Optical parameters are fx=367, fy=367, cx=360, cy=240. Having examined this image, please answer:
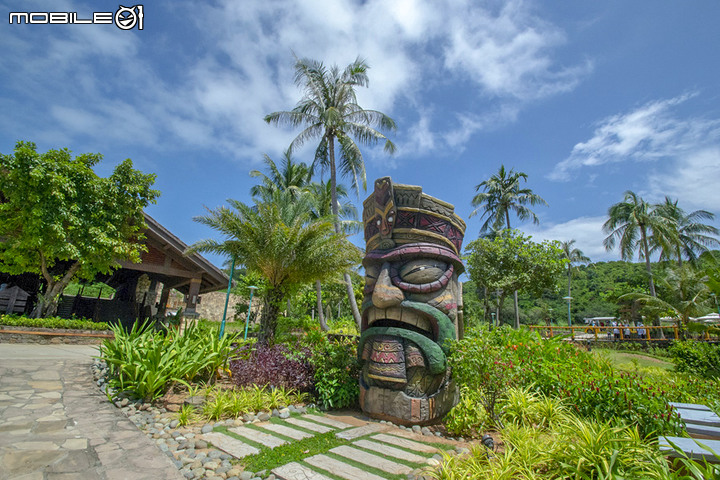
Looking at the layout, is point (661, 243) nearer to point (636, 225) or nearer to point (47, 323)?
point (636, 225)

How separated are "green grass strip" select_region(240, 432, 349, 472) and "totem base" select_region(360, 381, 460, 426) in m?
0.91

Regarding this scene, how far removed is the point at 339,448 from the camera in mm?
4176

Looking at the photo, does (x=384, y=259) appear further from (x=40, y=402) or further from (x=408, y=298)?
(x=40, y=402)

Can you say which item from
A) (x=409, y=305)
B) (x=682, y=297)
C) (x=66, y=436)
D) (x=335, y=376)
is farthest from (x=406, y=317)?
(x=682, y=297)

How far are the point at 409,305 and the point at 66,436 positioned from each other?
14.5ft

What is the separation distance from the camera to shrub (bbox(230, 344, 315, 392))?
20.6ft

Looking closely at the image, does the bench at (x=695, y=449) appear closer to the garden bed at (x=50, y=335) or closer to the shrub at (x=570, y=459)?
the shrub at (x=570, y=459)

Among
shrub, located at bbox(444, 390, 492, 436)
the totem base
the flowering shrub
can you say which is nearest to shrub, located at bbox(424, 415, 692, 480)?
the flowering shrub

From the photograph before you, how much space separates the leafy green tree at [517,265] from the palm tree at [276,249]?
10099mm

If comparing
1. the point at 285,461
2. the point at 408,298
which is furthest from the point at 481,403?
the point at 285,461

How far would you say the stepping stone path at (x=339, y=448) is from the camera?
3.54 meters

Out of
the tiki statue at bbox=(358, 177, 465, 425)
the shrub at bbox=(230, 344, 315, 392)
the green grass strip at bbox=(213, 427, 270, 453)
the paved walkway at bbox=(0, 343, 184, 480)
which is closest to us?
the paved walkway at bbox=(0, 343, 184, 480)

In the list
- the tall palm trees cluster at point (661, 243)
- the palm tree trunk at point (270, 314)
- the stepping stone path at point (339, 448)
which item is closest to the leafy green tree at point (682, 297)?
the tall palm trees cluster at point (661, 243)

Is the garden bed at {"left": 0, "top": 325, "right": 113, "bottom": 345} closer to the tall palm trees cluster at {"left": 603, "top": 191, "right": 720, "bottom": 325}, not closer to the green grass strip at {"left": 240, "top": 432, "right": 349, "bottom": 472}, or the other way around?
the green grass strip at {"left": 240, "top": 432, "right": 349, "bottom": 472}
